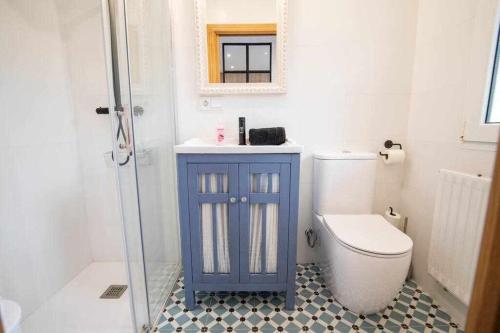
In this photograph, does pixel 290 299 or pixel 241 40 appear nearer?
pixel 290 299

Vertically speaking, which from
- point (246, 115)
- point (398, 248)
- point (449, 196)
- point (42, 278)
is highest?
point (246, 115)

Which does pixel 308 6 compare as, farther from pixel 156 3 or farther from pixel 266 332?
pixel 266 332

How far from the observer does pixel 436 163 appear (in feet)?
4.29

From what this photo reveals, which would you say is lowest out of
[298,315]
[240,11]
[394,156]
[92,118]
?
[298,315]

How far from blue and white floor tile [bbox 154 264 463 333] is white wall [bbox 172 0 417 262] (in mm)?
687

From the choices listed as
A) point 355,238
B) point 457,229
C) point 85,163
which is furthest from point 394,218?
point 85,163

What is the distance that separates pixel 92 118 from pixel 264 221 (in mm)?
→ 1297

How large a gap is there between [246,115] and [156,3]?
783mm

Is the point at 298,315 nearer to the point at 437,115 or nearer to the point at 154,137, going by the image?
the point at 154,137

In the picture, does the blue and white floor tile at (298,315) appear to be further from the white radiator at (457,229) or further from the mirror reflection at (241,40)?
the mirror reflection at (241,40)

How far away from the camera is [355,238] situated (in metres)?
1.13

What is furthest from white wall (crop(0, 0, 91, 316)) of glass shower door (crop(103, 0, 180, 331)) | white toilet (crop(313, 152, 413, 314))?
white toilet (crop(313, 152, 413, 314))

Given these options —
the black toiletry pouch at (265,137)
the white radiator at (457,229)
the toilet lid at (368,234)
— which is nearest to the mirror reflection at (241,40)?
the black toiletry pouch at (265,137)

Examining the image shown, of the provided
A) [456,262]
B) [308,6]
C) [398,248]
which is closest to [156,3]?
[308,6]
